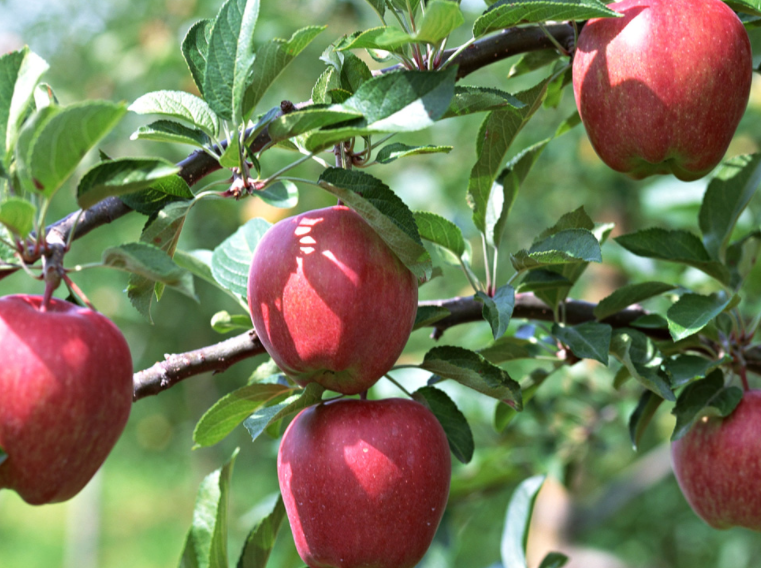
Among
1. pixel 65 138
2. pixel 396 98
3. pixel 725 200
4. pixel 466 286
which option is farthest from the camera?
pixel 466 286

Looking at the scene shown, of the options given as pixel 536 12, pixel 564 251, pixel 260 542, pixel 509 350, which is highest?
pixel 536 12

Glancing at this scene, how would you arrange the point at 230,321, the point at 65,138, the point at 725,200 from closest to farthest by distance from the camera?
the point at 65,138 < the point at 230,321 < the point at 725,200

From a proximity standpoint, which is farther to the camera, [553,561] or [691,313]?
[553,561]

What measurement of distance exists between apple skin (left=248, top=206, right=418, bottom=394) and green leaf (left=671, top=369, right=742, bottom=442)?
1.28ft

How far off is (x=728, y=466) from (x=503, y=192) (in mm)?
443

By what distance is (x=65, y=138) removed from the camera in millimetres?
493

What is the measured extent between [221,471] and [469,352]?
35 centimetres

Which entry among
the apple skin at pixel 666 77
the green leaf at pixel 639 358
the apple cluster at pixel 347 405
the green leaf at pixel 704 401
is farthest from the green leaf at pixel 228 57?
the green leaf at pixel 704 401

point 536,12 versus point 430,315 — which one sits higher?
point 536,12

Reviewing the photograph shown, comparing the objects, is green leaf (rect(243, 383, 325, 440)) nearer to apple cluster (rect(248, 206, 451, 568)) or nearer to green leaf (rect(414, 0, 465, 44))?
apple cluster (rect(248, 206, 451, 568))

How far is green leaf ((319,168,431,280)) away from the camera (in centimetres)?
64

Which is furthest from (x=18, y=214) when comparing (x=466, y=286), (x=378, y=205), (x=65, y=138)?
(x=466, y=286)

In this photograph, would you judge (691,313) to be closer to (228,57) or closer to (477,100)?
(477,100)

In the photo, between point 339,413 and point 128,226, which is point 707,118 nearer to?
point 339,413
